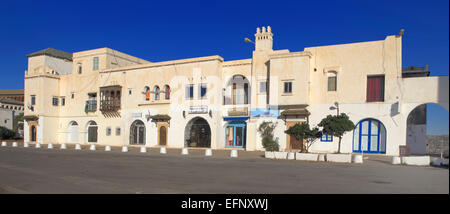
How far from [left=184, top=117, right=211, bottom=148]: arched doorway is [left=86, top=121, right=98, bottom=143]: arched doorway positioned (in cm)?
1292

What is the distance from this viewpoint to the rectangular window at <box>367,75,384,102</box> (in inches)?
953

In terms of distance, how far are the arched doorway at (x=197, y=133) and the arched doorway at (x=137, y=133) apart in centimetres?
567

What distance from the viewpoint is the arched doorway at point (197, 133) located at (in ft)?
102

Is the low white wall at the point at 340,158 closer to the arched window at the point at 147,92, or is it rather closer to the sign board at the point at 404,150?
the sign board at the point at 404,150

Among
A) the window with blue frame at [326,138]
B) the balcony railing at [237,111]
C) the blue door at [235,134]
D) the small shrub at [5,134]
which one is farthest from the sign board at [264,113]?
the small shrub at [5,134]

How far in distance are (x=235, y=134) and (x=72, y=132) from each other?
21.6 metres

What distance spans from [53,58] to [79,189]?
39.8 meters

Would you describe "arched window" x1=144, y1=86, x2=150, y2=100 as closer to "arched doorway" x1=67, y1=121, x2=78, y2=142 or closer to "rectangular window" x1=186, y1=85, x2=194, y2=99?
"rectangular window" x1=186, y1=85, x2=194, y2=99

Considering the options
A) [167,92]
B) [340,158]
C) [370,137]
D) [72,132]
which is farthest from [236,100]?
[72,132]

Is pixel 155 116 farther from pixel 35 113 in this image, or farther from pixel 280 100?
pixel 35 113

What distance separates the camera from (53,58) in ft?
145

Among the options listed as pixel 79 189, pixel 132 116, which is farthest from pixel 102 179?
pixel 132 116

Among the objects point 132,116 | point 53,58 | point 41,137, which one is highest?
point 53,58
